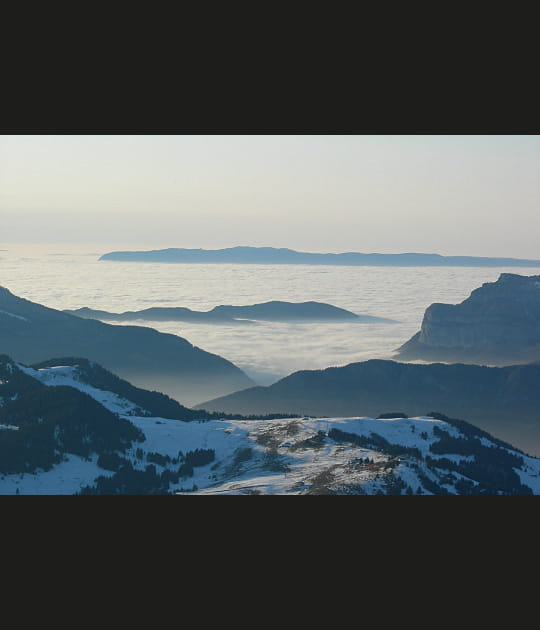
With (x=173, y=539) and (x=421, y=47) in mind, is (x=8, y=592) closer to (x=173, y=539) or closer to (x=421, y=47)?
(x=173, y=539)

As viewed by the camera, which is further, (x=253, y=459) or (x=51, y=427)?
(x=51, y=427)

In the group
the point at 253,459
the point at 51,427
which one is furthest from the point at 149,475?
the point at 51,427

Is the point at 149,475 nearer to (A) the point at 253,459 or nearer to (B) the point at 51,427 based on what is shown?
(A) the point at 253,459

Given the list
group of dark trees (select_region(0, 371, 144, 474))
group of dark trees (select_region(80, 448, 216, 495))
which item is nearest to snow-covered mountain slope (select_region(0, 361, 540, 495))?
group of dark trees (select_region(80, 448, 216, 495))

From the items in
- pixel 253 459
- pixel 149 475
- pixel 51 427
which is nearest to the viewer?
pixel 149 475

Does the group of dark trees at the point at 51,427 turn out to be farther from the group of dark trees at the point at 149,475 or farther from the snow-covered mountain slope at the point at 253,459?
the group of dark trees at the point at 149,475

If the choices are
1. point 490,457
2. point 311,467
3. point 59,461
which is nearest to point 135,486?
point 59,461

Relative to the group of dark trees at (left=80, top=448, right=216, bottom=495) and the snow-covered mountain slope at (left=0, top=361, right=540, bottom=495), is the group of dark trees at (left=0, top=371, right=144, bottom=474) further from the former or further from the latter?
the group of dark trees at (left=80, top=448, right=216, bottom=495)

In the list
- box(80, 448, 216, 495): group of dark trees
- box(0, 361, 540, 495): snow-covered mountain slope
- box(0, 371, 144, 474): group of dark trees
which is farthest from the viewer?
box(0, 371, 144, 474): group of dark trees

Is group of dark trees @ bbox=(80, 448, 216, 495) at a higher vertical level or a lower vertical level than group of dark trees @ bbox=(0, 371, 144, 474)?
lower
